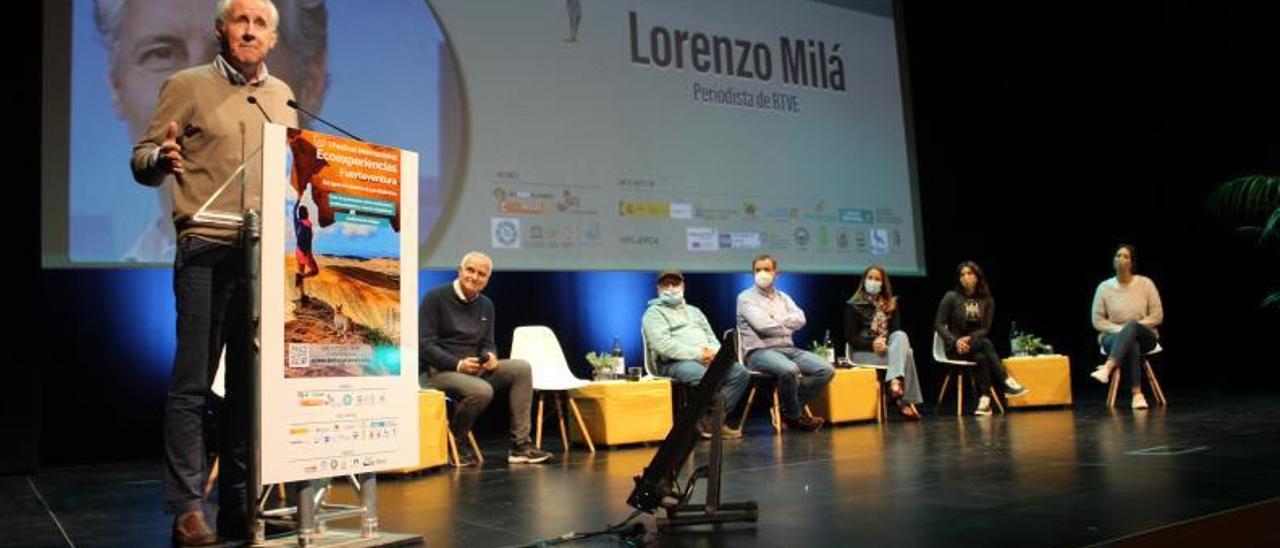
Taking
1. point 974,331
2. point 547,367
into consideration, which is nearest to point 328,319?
point 547,367

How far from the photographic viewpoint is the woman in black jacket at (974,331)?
7.27m

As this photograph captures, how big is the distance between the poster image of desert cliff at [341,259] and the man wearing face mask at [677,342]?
3524mm

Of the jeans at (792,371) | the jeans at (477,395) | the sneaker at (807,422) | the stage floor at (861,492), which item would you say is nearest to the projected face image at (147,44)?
the stage floor at (861,492)

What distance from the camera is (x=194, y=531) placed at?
277 centimetres

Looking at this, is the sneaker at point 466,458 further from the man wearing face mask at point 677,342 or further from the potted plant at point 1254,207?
the potted plant at point 1254,207

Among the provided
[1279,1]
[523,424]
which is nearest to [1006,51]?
[1279,1]

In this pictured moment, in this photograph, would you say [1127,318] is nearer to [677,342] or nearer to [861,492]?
[677,342]

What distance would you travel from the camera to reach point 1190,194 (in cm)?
946

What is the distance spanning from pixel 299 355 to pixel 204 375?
41cm

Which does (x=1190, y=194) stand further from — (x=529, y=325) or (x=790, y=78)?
(x=529, y=325)

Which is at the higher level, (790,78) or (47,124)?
(790,78)

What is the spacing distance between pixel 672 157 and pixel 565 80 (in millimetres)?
894

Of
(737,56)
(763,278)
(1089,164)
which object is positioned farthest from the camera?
(1089,164)

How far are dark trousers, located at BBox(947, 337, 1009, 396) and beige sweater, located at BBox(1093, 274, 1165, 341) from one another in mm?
967
